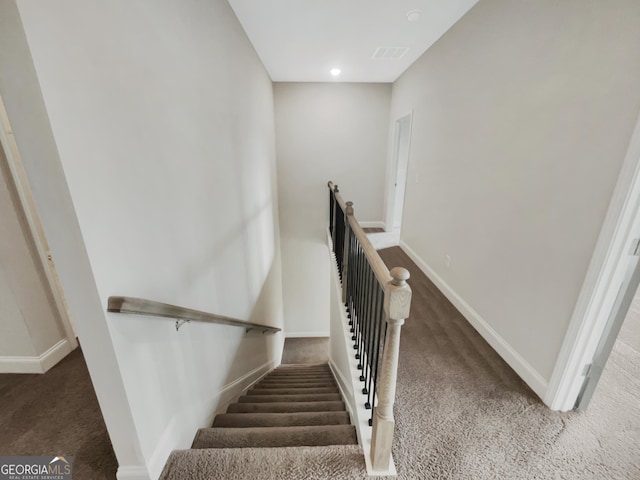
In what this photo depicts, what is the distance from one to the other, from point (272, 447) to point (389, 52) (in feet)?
13.3

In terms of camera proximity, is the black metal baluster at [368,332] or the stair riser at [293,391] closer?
the black metal baluster at [368,332]

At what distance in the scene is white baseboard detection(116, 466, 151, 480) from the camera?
115cm

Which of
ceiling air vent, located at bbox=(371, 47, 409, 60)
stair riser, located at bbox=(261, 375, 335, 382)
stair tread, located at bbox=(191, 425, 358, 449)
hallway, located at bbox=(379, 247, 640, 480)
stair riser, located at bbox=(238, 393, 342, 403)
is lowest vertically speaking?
stair riser, located at bbox=(261, 375, 335, 382)

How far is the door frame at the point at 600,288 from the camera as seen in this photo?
3.88 ft

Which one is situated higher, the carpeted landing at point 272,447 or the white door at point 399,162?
the white door at point 399,162

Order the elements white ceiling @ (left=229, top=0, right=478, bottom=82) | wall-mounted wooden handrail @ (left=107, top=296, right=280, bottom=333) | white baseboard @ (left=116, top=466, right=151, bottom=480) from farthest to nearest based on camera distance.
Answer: white ceiling @ (left=229, top=0, right=478, bottom=82) < white baseboard @ (left=116, top=466, right=151, bottom=480) < wall-mounted wooden handrail @ (left=107, top=296, right=280, bottom=333)

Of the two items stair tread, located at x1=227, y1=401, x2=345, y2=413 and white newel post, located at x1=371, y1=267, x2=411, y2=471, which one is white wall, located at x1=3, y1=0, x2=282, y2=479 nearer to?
stair tread, located at x1=227, y1=401, x2=345, y2=413

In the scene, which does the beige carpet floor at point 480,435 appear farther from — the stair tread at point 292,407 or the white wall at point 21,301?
the white wall at point 21,301

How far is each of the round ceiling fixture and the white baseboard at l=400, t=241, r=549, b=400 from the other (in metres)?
2.53

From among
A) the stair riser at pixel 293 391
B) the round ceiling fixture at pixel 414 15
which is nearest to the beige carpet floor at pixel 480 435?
the stair riser at pixel 293 391

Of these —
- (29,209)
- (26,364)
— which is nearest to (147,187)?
(29,209)

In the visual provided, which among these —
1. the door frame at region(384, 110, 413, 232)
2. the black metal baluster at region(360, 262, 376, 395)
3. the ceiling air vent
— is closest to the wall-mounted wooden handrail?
the black metal baluster at region(360, 262, 376, 395)

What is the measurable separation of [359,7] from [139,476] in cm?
349

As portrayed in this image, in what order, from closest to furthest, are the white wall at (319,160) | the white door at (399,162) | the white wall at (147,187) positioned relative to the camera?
the white wall at (147,187) → the white door at (399,162) → the white wall at (319,160)
